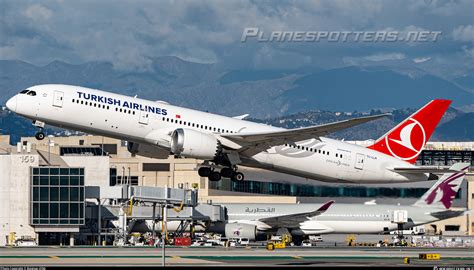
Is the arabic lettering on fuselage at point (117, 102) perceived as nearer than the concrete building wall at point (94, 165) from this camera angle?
Yes

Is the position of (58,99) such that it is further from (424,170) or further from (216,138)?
(424,170)

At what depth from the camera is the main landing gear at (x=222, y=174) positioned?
71.7m

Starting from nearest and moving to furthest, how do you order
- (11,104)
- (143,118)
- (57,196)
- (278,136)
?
(143,118) < (11,104) < (278,136) < (57,196)

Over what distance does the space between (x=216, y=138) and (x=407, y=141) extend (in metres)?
16.5

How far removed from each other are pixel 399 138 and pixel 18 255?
28325 mm

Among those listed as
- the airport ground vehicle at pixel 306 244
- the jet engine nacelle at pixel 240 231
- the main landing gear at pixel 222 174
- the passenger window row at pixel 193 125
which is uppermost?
the passenger window row at pixel 193 125

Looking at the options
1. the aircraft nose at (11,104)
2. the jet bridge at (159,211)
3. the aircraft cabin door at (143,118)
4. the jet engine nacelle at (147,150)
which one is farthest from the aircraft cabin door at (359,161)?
the jet bridge at (159,211)

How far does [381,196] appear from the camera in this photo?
411 ft

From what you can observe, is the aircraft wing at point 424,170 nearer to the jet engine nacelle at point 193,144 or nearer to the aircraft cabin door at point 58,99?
the jet engine nacelle at point 193,144

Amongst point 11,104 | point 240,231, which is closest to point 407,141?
point 240,231

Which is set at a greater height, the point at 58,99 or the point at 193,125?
the point at 58,99

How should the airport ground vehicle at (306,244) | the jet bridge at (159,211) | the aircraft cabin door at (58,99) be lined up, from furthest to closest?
the jet bridge at (159,211), the airport ground vehicle at (306,244), the aircraft cabin door at (58,99)

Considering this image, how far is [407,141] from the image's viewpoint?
79562mm

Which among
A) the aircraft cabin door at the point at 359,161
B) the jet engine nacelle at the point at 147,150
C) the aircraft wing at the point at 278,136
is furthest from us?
the aircraft cabin door at the point at 359,161
